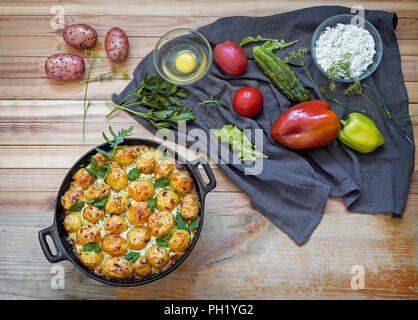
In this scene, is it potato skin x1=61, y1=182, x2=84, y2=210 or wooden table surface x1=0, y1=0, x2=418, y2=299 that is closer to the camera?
potato skin x1=61, y1=182, x2=84, y2=210

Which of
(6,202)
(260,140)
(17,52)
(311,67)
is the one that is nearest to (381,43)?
(311,67)

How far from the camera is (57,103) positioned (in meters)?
1.95

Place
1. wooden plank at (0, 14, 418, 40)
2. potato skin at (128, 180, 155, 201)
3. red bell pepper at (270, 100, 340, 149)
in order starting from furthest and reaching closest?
wooden plank at (0, 14, 418, 40) < red bell pepper at (270, 100, 340, 149) < potato skin at (128, 180, 155, 201)

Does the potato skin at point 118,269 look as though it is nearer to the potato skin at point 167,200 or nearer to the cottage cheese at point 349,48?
the potato skin at point 167,200

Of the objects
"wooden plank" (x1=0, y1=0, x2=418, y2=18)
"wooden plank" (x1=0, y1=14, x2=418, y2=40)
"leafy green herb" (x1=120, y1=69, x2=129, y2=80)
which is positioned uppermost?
"wooden plank" (x1=0, y1=0, x2=418, y2=18)

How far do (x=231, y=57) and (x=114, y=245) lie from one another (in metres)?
1.04

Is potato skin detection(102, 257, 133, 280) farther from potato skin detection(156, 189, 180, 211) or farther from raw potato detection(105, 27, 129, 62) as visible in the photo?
raw potato detection(105, 27, 129, 62)

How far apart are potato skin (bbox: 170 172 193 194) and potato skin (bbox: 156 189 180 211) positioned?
29mm

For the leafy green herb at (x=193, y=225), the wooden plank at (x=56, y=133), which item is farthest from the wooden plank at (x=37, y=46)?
the leafy green herb at (x=193, y=225)

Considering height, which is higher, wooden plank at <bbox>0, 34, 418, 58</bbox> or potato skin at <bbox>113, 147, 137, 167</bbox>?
wooden plank at <bbox>0, 34, 418, 58</bbox>

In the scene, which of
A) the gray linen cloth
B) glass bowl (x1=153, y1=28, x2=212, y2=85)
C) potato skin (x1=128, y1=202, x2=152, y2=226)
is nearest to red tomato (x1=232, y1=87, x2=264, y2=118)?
the gray linen cloth

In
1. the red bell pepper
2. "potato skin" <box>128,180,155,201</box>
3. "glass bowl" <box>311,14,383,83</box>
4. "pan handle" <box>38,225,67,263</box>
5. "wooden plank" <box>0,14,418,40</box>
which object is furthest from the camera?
"wooden plank" <box>0,14,418,40</box>

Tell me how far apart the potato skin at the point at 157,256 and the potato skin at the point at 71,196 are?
0.39 m

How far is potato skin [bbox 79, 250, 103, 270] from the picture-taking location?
1.57 meters
